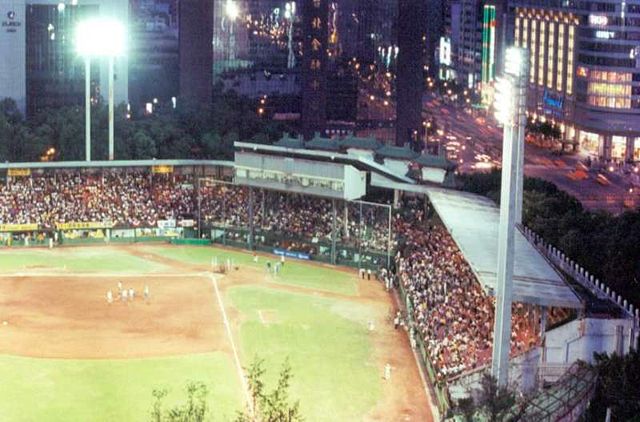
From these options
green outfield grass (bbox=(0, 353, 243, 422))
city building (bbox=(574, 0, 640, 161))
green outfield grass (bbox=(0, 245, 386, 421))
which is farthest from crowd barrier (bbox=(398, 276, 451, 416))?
city building (bbox=(574, 0, 640, 161))

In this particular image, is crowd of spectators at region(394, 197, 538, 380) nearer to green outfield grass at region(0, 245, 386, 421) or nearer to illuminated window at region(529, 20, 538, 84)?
green outfield grass at region(0, 245, 386, 421)

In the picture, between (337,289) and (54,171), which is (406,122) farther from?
(337,289)

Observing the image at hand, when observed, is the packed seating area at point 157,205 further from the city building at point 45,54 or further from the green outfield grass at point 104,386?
the city building at point 45,54

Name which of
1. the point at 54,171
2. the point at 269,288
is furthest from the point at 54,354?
the point at 54,171

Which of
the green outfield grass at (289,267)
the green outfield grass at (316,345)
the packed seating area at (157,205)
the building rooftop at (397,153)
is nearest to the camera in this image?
the green outfield grass at (316,345)

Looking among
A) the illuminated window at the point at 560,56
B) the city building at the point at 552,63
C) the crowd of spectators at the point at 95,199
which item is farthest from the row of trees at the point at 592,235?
the illuminated window at the point at 560,56

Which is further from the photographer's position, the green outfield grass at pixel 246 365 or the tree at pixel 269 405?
the green outfield grass at pixel 246 365
